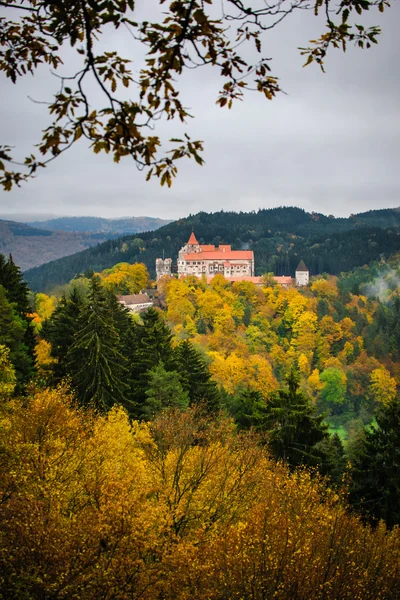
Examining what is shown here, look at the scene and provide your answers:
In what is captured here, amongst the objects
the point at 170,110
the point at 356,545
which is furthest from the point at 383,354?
the point at 170,110

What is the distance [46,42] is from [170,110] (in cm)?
146

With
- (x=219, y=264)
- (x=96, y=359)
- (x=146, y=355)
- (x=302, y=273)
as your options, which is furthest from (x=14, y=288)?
(x=302, y=273)

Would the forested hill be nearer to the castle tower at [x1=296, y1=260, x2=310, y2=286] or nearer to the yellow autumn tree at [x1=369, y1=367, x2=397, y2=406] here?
the castle tower at [x1=296, y1=260, x2=310, y2=286]

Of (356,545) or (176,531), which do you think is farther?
(176,531)

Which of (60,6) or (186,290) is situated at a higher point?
(60,6)

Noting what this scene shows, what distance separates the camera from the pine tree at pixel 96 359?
22953 mm

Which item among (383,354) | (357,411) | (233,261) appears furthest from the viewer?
(233,261)

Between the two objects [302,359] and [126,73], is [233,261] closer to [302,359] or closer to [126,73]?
[302,359]

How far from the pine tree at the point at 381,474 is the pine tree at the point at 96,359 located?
1064 cm

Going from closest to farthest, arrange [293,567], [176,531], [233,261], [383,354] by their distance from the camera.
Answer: [293,567], [176,531], [383,354], [233,261]

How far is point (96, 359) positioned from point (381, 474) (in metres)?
12.3

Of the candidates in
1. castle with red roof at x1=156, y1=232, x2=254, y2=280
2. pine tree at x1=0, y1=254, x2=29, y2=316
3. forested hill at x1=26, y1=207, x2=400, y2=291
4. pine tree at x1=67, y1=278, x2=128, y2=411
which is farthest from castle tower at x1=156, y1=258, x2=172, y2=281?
pine tree at x1=67, y1=278, x2=128, y2=411

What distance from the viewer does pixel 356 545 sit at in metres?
12.1

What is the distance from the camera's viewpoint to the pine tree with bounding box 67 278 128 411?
2295 cm
